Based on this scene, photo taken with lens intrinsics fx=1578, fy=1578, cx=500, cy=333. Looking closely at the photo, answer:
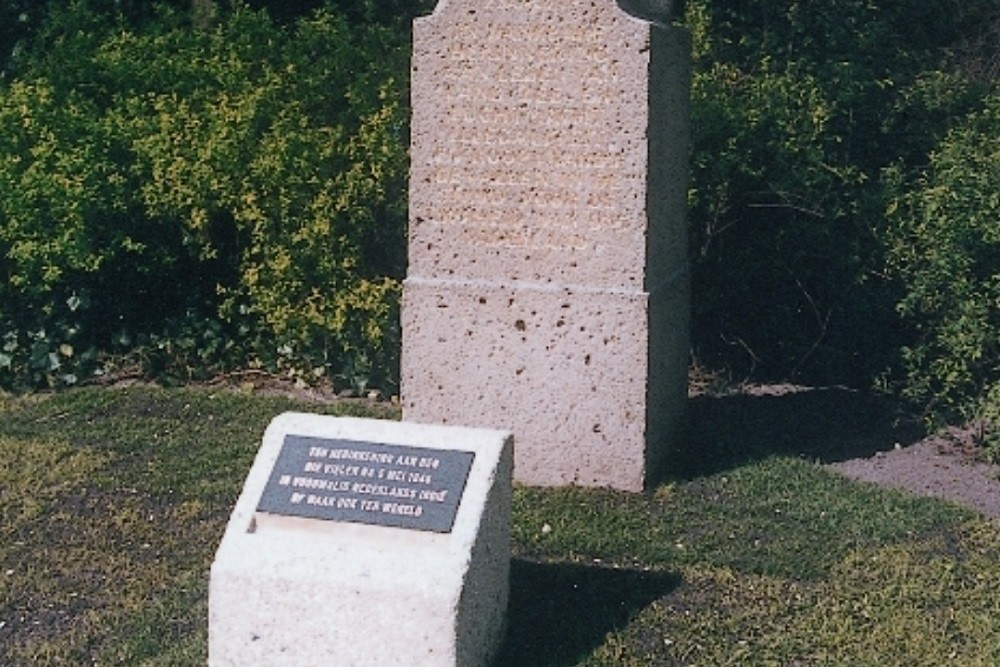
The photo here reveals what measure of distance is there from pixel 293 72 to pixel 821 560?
412 cm

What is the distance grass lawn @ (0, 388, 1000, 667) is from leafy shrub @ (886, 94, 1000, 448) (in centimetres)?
106

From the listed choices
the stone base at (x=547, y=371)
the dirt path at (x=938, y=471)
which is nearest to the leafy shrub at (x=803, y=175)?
the dirt path at (x=938, y=471)

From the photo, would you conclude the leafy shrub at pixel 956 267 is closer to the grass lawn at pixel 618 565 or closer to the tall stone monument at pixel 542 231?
the grass lawn at pixel 618 565

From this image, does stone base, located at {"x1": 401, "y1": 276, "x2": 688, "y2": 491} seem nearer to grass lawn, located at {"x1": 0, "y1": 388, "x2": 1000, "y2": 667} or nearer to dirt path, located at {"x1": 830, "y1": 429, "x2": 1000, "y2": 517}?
grass lawn, located at {"x1": 0, "y1": 388, "x2": 1000, "y2": 667}

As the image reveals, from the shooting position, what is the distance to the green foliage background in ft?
26.1

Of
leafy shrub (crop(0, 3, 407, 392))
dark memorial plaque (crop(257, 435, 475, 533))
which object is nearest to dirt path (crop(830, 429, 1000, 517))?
leafy shrub (crop(0, 3, 407, 392))

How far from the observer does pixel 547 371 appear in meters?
6.23

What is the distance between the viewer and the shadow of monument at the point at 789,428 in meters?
6.83

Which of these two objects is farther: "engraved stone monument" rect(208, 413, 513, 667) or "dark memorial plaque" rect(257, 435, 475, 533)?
"dark memorial plaque" rect(257, 435, 475, 533)

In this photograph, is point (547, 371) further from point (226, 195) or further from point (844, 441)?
point (226, 195)

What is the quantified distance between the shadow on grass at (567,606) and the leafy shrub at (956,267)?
2.35 m

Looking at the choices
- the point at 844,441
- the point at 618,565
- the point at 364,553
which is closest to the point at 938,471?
the point at 844,441

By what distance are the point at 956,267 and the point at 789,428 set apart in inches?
41.9

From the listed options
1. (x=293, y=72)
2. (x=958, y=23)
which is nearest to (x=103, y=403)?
(x=293, y=72)
